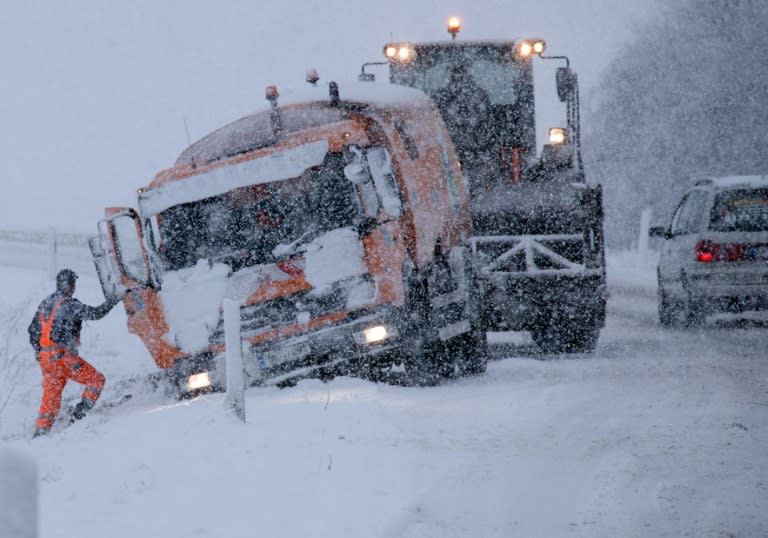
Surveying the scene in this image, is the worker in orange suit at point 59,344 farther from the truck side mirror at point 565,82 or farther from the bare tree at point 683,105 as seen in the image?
the bare tree at point 683,105

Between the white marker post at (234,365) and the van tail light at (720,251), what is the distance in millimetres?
6389

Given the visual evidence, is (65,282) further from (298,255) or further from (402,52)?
(402,52)

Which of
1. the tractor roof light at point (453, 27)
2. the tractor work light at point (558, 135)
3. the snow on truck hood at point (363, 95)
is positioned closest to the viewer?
the snow on truck hood at point (363, 95)

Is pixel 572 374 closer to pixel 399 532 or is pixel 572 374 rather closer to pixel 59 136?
pixel 399 532

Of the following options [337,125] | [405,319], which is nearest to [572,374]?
[405,319]

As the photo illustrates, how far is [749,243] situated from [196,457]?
761 centimetres

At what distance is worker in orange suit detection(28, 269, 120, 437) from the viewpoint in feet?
31.1

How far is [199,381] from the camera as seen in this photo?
9.13 meters

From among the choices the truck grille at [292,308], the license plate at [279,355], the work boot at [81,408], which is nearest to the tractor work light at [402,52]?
the truck grille at [292,308]

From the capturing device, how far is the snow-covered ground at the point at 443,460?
16.5ft

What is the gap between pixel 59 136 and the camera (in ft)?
232

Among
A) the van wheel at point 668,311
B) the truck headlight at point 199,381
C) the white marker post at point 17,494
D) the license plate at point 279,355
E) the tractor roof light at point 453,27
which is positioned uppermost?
the tractor roof light at point 453,27

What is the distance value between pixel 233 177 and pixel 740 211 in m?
5.90

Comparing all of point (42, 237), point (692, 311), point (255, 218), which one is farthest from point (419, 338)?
point (42, 237)
